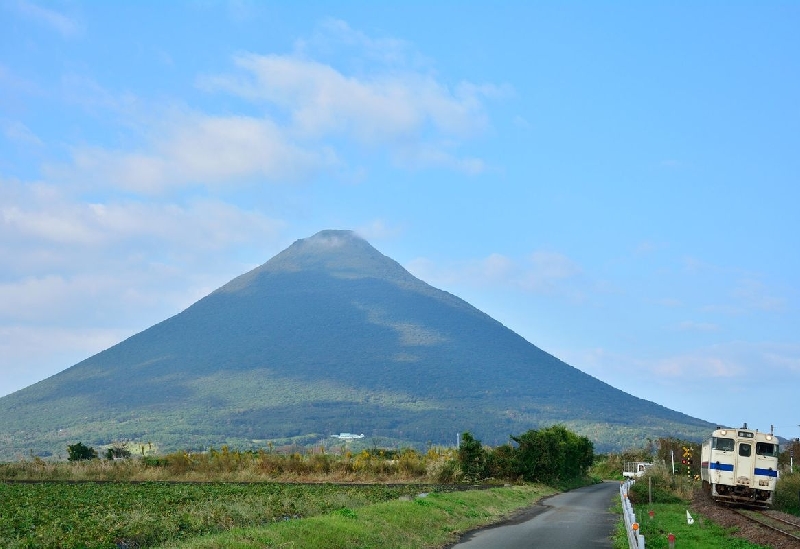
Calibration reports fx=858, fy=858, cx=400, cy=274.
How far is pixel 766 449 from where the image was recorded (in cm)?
4278

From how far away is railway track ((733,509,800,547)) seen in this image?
30409 mm

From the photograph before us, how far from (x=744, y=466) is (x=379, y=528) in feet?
82.7

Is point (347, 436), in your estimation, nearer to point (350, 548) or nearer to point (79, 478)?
point (79, 478)

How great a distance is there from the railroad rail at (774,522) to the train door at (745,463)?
4.93 ft

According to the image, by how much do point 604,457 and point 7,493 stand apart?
110802 millimetres

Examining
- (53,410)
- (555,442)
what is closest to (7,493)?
(555,442)

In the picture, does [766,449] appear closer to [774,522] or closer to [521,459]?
[774,522]

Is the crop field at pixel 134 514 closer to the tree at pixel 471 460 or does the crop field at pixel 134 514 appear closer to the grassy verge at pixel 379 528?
the grassy verge at pixel 379 528

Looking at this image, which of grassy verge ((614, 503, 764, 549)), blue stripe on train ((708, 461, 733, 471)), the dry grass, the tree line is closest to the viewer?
grassy verge ((614, 503, 764, 549))

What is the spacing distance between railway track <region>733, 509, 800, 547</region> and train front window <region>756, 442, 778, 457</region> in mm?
2882

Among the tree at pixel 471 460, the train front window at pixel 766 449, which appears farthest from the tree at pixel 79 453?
the train front window at pixel 766 449

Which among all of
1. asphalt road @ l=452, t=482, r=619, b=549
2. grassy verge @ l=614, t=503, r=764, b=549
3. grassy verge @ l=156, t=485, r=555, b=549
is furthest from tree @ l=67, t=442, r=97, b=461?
grassy verge @ l=614, t=503, r=764, b=549

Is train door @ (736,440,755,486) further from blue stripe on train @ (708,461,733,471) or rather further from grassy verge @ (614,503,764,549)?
grassy verge @ (614,503,764,549)

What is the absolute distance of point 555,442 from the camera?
215ft
